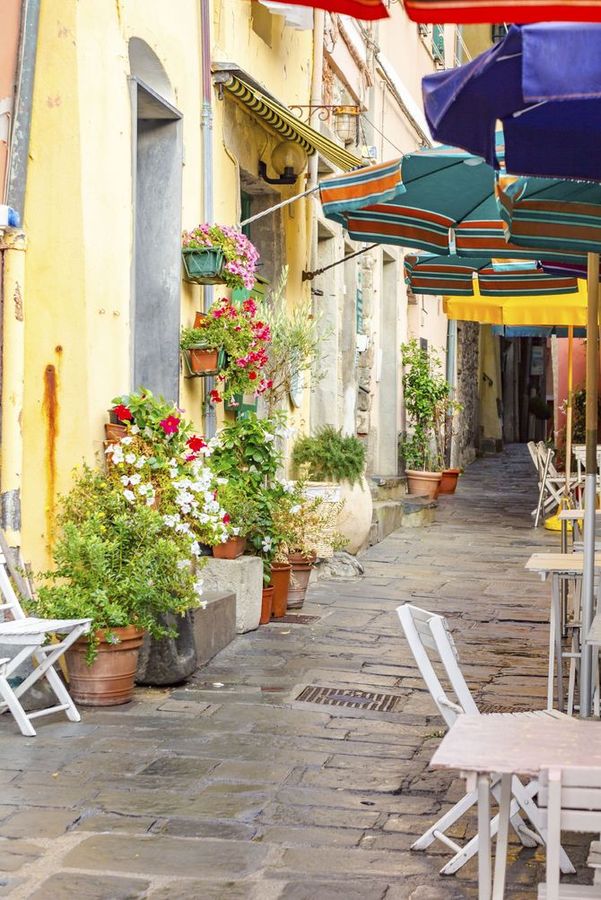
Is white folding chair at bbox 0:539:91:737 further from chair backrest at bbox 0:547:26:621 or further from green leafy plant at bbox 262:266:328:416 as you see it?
green leafy plant at bbox 262:266:328:416

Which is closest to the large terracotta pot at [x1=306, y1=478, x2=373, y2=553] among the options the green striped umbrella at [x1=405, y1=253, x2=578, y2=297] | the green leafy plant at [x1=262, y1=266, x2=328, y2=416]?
the green leafy plant at [x1=262, y1=266, x2=328, y2=416]

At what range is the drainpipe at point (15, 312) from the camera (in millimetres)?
5859

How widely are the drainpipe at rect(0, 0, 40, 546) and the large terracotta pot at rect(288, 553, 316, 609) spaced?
2944mm

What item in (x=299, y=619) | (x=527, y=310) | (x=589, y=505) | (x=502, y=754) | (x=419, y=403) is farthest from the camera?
(x=419, y=403)

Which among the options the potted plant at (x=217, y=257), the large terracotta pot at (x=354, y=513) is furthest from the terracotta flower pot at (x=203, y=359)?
the large terracotta pot at (x=354, y=513)

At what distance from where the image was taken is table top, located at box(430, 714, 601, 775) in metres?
2.66

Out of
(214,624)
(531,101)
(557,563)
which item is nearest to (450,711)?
(531,101)

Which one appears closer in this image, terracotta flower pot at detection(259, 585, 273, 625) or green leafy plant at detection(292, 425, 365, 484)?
terracotta flower pot at detection(259, 585, 273, 625)

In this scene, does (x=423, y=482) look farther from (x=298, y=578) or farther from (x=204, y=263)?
(x=204, y=263)

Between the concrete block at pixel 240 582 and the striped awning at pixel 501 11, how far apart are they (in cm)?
526

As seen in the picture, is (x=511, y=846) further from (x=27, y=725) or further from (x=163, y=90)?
(x=163, y=90)

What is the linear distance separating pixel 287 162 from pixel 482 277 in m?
2.10

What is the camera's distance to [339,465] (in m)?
10.2

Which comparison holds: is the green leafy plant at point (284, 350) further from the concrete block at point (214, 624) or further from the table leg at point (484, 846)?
the table leg at point (484, 846)
